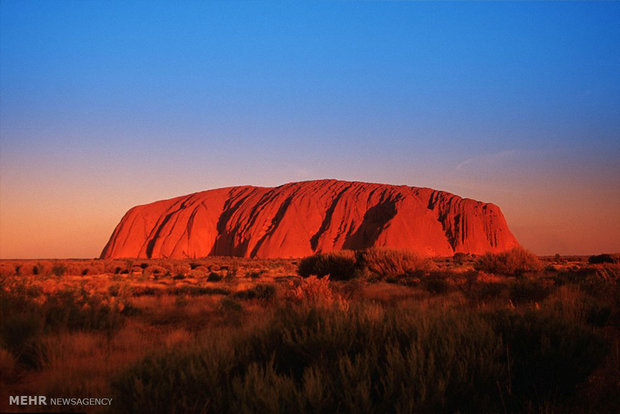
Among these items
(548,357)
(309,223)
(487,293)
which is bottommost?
(487,293)

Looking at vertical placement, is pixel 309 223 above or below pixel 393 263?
above

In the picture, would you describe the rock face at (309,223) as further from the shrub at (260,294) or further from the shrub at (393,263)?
the shrub at (260,294)

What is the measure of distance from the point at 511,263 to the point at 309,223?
42.9 metres

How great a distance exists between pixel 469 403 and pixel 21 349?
5635 mm

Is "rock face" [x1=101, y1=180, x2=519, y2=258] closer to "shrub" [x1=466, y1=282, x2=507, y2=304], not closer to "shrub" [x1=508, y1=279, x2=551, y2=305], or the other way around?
"shrub" [x1=466, y1=282, x2=507, y2=304]

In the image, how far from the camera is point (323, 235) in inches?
2211

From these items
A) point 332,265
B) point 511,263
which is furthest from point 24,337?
point 511,263

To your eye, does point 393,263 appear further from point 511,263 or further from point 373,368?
point 373,368

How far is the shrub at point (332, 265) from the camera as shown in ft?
59.7

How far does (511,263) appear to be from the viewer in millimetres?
17312

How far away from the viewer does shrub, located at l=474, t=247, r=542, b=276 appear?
56.4ft

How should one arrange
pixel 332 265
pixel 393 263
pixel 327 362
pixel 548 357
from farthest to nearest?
1. pixel 332 265
2. pixel 393 263
3. pixel 548 357
4. pixel 327 362

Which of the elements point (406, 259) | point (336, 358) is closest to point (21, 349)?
point (336, 358)

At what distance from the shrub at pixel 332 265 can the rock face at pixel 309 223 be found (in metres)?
A: 33.1
